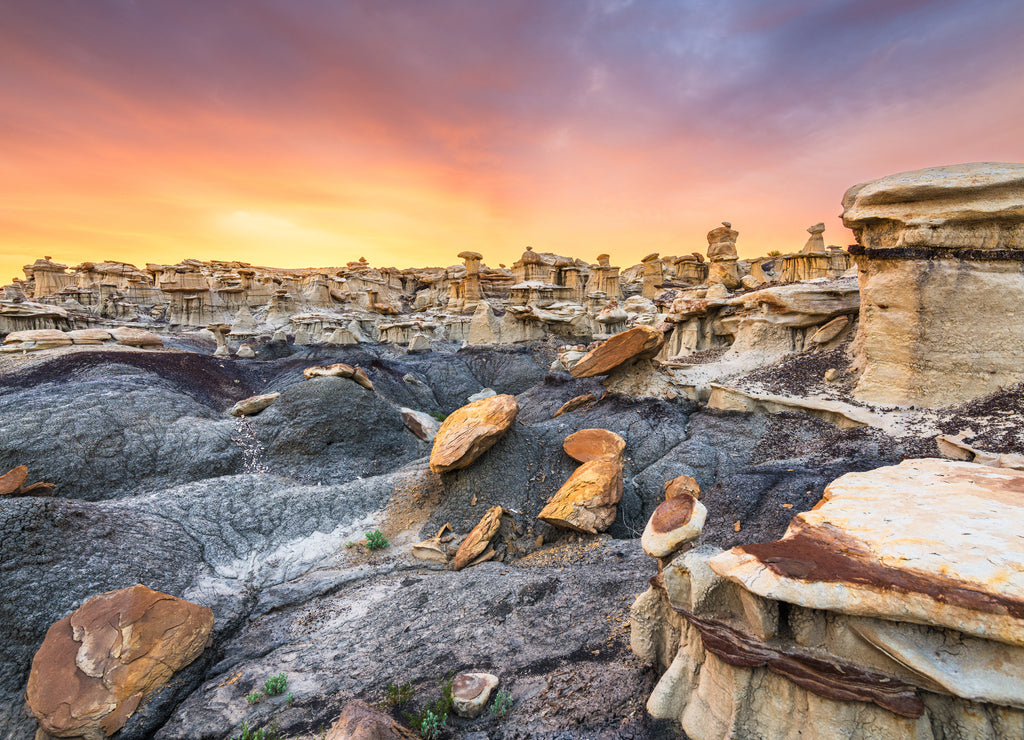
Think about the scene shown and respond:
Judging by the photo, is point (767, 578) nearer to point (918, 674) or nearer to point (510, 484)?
point (918, 674)

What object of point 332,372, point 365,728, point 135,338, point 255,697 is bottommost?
point 255,697

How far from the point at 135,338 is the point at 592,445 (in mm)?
22290

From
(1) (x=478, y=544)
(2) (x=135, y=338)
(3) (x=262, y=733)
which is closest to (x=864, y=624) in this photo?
(3) (x=262, y=733)

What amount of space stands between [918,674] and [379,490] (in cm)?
1010

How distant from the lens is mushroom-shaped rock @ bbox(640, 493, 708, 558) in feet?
11.8

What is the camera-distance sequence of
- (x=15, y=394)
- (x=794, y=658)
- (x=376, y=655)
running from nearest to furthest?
(x=794, y=658) < (x=376, y=655) < (x=15, y=394)

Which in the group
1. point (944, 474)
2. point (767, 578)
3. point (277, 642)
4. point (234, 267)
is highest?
point (234, 267)

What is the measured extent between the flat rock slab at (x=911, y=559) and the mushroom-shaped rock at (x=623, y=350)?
10511 mm

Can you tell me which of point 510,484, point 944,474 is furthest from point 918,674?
point 510,484

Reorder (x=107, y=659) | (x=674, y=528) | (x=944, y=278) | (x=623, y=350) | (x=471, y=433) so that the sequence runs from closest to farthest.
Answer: (x=674, y=528), (x=107, y=659), (x=944, y=278), (x=471, y=433), (x=623, y=350)

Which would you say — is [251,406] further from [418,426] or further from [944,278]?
[944,278]

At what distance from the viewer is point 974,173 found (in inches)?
330

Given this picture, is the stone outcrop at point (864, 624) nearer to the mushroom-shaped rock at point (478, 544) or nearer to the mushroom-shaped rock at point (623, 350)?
the mushroom-shaped rock at point (478, 544)

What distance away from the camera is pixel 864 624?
2.45m
